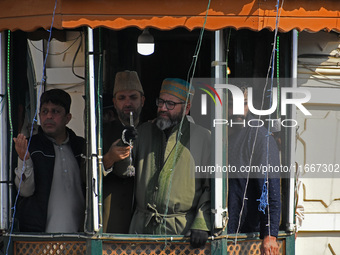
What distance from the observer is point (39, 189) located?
7.18 metres

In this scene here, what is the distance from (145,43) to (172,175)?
1.33 m

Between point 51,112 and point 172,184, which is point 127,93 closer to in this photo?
point 51,112

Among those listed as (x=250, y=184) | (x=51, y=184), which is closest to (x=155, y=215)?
(x=250, y=184)

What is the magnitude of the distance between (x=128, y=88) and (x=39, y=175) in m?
1.03

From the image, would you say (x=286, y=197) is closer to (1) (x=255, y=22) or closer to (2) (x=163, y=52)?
(1) (x=255, y=22)

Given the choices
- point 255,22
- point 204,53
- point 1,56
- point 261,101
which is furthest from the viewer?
point 204,53

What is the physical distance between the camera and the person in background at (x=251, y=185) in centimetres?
696

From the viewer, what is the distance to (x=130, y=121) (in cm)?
724

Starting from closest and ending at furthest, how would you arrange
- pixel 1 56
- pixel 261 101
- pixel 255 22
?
pixel 255 22 < pixel 1 56 < pixel 261 101

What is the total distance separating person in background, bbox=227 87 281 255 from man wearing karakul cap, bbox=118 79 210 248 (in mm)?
239

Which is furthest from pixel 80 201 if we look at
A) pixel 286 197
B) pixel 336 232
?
pixel 336 232

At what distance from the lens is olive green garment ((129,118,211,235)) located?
22.7ft

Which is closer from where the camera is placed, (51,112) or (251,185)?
(251,185)

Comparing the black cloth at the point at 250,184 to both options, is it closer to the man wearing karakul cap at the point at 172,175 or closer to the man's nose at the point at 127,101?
the man wearing karakul cap at the point at 172,175
